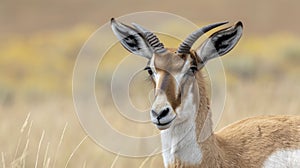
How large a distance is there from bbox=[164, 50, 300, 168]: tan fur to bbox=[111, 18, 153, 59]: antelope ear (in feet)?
1.51

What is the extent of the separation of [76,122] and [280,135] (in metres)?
6.30

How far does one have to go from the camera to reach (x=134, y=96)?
1378 cm

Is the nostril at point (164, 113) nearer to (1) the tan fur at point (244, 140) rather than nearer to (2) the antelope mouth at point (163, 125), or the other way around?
(2) the antelope mouth at point (163, 125)

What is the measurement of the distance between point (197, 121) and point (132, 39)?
86 cm

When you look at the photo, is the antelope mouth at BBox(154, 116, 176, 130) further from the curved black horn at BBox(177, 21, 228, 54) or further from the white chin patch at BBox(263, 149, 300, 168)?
the white chin patch at BBox(263, 149, 300, 168)

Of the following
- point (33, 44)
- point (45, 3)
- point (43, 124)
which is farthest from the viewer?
point (45, 3)

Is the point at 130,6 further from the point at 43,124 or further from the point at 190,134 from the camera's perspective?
the point at 190,134

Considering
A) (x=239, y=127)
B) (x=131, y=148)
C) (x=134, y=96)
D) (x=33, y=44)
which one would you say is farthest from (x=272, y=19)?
(x=239, y=127)

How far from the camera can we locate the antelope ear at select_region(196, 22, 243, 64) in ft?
22.9

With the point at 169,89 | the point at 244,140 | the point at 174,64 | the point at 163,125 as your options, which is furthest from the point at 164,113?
the point at 244,140

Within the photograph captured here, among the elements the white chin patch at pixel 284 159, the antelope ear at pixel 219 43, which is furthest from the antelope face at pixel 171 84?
the white chin patch at pixel 284 159

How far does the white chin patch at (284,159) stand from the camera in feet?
23.3

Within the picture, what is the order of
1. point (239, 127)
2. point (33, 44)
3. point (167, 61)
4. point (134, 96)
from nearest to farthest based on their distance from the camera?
point (167, 61)
point (239, 127)
point (134, 96)
point (33, 44)

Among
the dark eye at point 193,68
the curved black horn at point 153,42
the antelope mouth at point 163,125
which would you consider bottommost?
the antelope mouth at point 163,125
